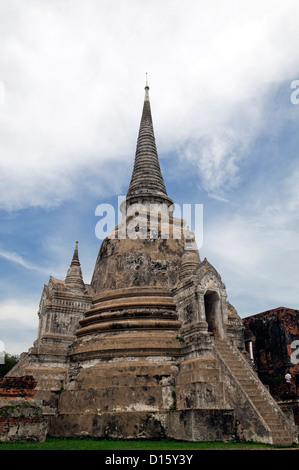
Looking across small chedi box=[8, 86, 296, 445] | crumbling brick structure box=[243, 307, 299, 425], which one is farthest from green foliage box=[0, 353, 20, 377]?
crumbling brick structure box=[243, 307, 299, 425]

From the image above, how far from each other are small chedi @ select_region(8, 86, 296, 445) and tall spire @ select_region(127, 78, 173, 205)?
1.91 m

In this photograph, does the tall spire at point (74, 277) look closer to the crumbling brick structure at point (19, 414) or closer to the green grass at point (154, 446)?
the crumbling brick structure at point (19, 414)

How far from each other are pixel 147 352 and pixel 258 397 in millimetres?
3971

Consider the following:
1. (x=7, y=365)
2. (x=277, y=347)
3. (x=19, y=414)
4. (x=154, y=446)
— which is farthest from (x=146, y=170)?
(x=7, y=365)

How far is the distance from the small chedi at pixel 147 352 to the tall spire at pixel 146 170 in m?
1.91

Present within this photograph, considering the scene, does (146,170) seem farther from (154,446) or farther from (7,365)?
(7,365)

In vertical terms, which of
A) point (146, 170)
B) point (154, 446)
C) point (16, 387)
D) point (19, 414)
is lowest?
point (154, 446)

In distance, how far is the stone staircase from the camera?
11359 mm

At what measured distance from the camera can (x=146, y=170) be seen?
76.0 feet

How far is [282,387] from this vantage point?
53.8ft

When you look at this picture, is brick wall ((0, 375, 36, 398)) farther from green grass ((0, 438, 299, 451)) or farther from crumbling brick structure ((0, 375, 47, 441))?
green grass ((0, 438, 299, 451))
